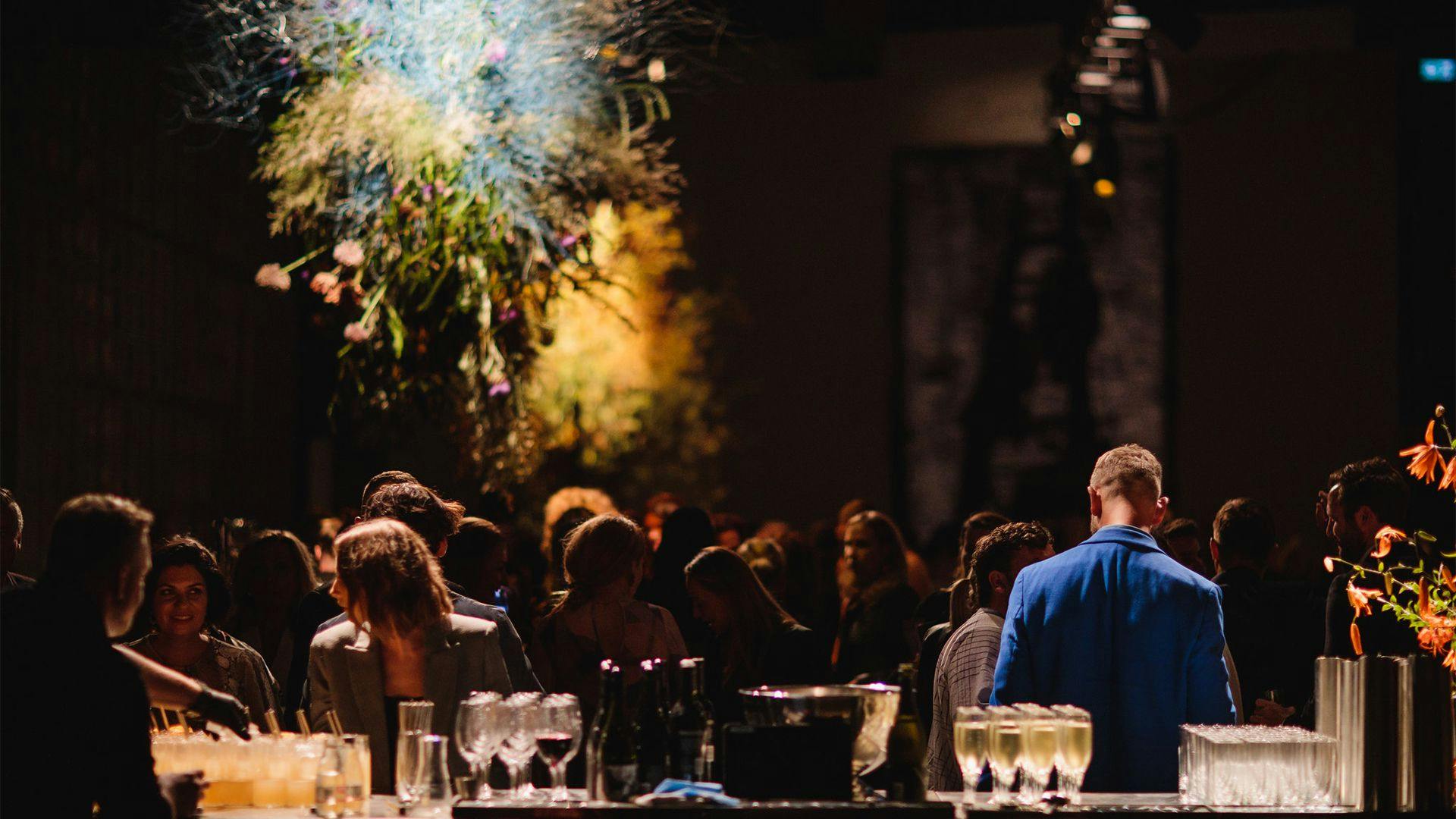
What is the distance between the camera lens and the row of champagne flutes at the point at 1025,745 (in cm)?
248

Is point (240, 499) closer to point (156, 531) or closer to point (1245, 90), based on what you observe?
point (156, 531)

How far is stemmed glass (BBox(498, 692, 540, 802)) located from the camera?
101 inches

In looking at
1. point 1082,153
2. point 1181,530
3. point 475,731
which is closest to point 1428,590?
point 475,731

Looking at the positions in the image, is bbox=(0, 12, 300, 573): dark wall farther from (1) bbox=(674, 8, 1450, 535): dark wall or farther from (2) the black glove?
(1) bbox=(674, 8, 1450, 535): dark wall

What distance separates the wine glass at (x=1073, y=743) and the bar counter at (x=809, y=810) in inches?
2.4

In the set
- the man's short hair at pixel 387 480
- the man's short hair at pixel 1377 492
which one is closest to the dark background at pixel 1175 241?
the man's short hair at pixel 387 480

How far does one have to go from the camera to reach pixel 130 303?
6.64 metres

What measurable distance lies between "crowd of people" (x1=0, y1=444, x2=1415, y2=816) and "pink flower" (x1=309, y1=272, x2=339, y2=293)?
28.7 inches

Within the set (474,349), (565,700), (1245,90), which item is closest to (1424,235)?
(1245,90)

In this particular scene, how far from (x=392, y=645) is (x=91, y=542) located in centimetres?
84

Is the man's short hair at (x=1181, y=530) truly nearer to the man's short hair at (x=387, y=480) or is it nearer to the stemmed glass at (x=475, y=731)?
the man's short hair at (x=387, y=480)

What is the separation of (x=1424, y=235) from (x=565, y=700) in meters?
7.49

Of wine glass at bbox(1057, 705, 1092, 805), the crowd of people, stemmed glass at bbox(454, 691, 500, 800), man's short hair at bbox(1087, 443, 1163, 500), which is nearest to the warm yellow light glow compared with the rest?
the crowd of people

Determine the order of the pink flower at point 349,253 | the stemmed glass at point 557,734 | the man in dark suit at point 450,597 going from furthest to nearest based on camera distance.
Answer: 1. the pink flower at point 349,253
2. the man in dark suit at point 450,597
3. the stemmed glass at point 557,734
